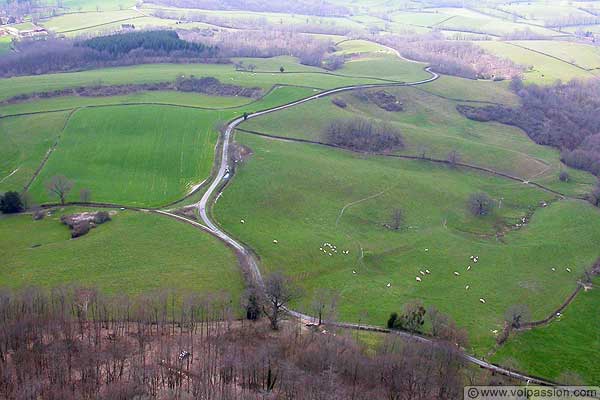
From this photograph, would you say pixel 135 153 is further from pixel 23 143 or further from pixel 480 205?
pixel 480 205

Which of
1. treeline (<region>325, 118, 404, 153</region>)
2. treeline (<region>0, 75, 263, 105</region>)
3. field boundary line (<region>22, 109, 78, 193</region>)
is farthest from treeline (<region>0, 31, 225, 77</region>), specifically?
treeline (<region>325, 118, 404, 153</region>)

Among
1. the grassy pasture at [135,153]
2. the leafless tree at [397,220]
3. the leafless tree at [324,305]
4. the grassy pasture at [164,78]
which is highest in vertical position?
the grassy pasture at [164,78]

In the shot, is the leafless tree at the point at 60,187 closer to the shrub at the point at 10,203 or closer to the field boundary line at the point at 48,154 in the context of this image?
the field boundary line at the point at 48,154

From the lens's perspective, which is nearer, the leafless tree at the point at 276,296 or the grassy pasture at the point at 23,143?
the leafless tree at the point at 276,296

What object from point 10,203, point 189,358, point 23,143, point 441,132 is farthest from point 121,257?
point 441,132

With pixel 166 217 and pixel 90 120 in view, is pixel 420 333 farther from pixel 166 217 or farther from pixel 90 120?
pixel 90 120

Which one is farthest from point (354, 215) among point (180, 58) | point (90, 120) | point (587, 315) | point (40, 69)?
point (40, 69)

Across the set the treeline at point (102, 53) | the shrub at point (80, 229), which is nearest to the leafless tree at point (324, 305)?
the shrub at point (80, 229)
